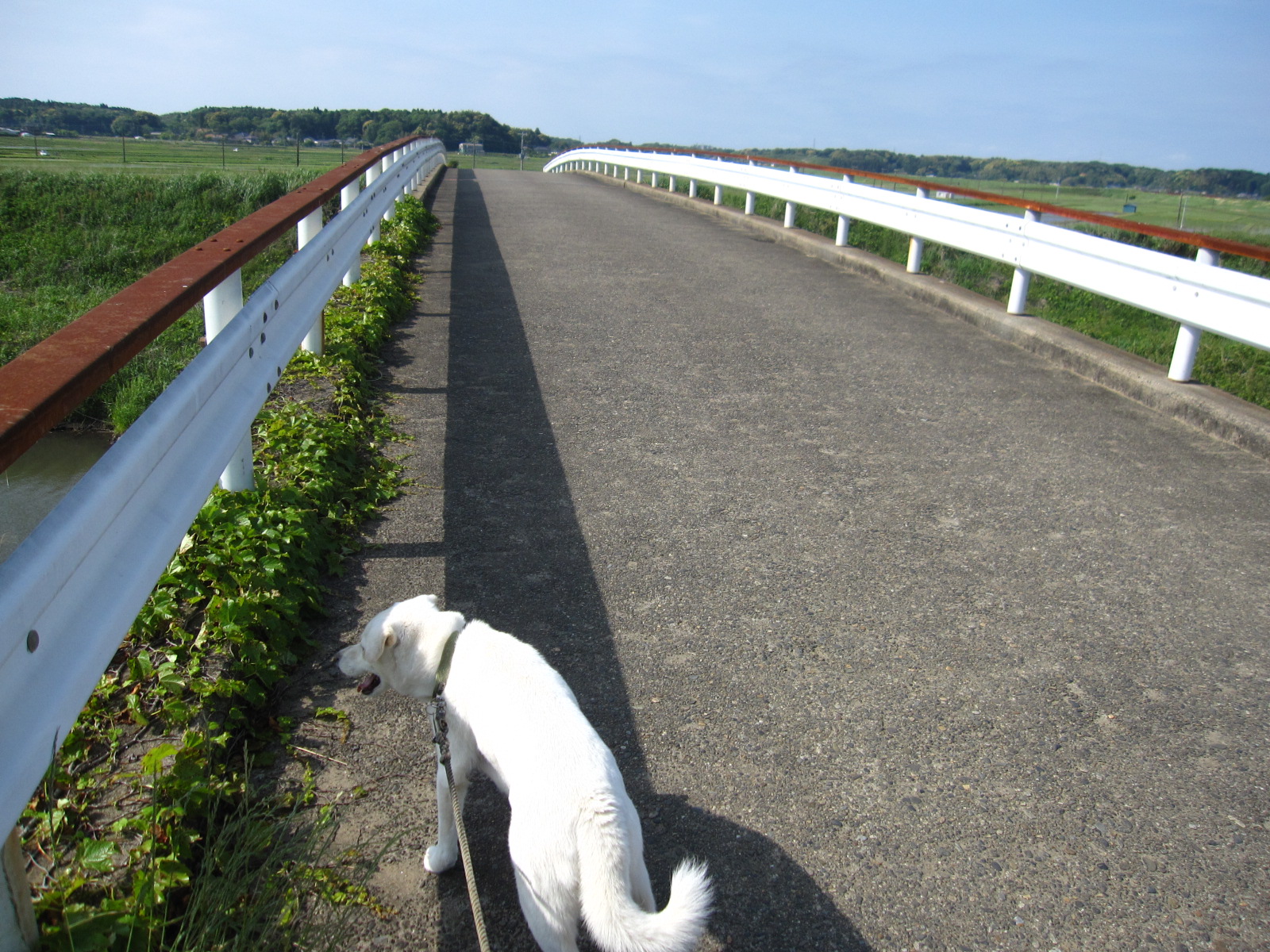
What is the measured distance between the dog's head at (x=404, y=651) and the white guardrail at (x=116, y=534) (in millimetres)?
541

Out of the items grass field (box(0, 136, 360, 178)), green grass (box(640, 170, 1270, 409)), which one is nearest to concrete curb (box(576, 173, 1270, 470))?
green grass (box(640, 170, 1270, 409))

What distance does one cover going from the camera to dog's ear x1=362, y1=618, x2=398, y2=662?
2506 millimetres

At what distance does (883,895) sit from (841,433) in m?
3.32

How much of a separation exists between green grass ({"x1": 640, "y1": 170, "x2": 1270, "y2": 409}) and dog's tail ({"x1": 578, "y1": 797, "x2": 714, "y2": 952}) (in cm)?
569

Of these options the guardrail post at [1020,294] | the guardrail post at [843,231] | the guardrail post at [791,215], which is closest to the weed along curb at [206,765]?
the guardrail post at [1020,294]

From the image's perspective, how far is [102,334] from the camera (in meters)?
2.16

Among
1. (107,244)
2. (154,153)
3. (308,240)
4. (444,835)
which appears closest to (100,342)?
(444,835)

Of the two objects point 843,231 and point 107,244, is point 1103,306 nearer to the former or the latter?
point 843,231

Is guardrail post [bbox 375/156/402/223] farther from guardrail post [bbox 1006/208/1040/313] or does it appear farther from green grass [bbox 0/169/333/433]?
guardrail post [bbox 1006/208/1040/313]

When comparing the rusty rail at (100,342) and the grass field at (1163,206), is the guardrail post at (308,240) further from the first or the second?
the grass field at (1163,206)

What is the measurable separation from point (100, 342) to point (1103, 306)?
33.7ft

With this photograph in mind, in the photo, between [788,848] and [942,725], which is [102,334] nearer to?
[788,848]

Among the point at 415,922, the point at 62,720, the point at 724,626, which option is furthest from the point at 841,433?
Result: the point at 62,720

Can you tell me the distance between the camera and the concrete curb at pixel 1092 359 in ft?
17.5
